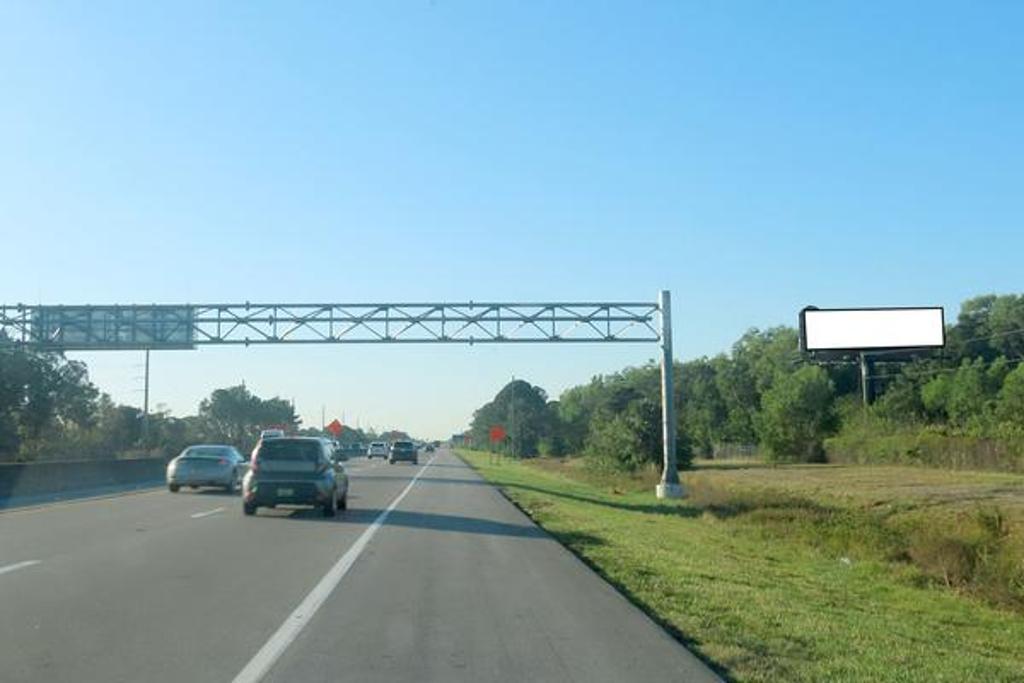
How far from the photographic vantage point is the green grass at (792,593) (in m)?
9.37

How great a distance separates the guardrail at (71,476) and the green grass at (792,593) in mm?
15232

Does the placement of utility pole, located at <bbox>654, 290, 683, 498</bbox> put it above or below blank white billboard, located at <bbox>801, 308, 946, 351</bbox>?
below

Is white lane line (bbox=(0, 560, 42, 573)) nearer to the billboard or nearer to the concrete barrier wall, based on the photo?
the concrete barrier wall

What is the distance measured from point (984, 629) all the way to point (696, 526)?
54.9 feet

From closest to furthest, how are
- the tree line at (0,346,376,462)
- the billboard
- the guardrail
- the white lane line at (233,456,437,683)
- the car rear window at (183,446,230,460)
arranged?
the white lane line at (233,456,437,683) → the guardrail → the car rear window at (183,446,230,460) → the billboard → the tree line at (0,346,376,462)

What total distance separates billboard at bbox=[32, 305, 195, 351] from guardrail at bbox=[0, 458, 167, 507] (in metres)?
5.79

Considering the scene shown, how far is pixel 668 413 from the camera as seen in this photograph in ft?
140

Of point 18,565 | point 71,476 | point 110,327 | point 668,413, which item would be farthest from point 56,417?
point 18,565

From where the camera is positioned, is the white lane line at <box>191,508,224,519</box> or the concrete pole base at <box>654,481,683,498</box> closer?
the white lane line at <box>191,508,224,519</box>

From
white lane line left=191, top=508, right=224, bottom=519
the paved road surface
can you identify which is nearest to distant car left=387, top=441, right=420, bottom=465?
white lane line left=191, top=508, right=224, bottom=519

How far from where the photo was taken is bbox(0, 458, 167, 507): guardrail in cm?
3372

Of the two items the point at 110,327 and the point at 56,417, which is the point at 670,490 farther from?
the point at 56,417

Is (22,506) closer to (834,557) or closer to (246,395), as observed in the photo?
(834,557)

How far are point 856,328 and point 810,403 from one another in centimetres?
3657
